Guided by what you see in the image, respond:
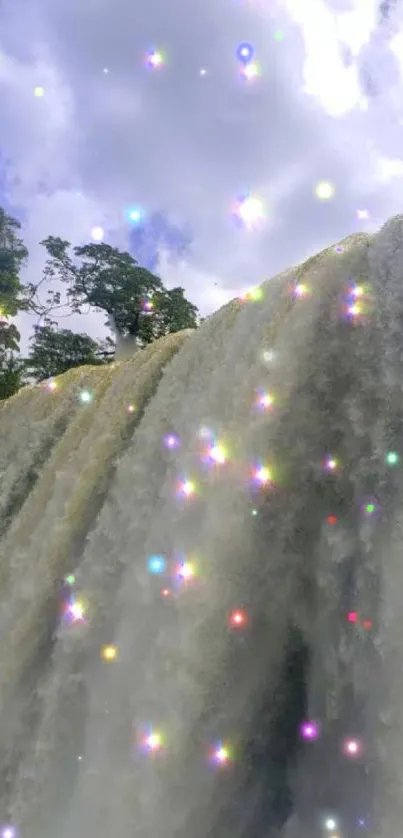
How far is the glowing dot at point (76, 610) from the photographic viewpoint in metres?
2.50

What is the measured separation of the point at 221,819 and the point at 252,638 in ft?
1.64

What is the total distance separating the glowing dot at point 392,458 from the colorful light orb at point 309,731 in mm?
779

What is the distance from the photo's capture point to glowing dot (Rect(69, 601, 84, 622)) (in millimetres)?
2498

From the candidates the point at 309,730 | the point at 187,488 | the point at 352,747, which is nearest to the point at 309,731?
the point at 309,730

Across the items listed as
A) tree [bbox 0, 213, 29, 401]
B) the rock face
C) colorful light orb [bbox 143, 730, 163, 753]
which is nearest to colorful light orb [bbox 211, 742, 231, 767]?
the rock face

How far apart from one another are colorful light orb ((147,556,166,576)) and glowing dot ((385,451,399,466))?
0.78m

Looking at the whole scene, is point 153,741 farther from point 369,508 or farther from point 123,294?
point 123,294

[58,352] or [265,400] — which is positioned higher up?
Result: [58,352]

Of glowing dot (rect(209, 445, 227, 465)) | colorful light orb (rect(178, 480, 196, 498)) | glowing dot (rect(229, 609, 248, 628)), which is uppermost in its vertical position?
glowing dot (rect(209, 445, 227, 465))

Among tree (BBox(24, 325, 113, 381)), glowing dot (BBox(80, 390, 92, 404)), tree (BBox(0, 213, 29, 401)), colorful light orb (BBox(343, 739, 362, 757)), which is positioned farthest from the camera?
tree (BBox(24, 325, 113, 381))

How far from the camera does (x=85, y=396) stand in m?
4.04

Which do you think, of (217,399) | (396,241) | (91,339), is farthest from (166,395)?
(91,339)

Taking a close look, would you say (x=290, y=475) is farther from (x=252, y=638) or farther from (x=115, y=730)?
(x=115, y=730)

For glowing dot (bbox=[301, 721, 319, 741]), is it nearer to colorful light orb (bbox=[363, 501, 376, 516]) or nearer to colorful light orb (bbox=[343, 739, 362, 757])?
colorful light orb (bbox=[343, 739, 362, 757])
